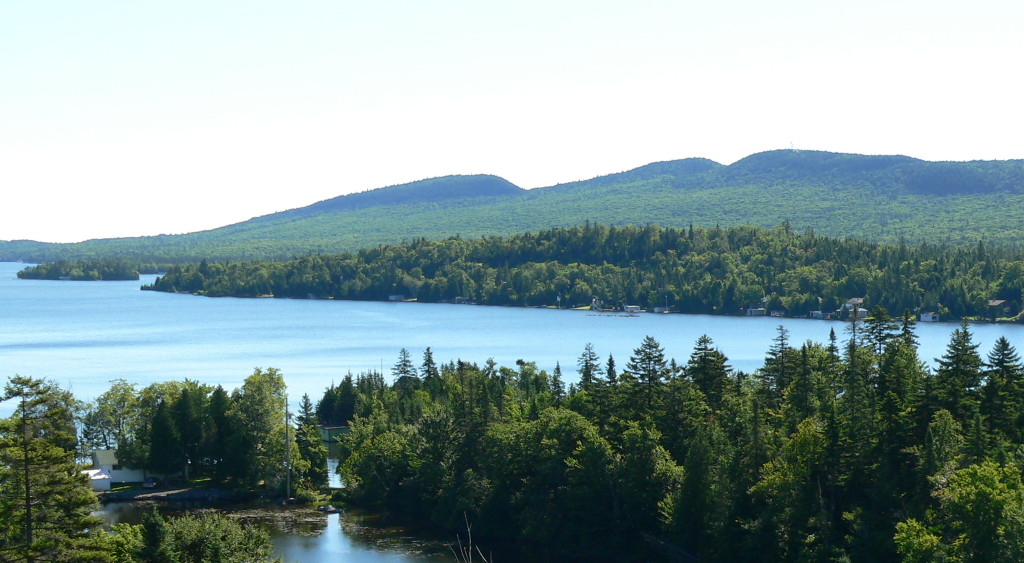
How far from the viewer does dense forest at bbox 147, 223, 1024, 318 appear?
120875 mm

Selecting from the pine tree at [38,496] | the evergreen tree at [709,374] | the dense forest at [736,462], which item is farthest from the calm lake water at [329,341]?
the pine tree at [38,496]

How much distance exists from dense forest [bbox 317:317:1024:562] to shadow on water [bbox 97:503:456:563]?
1376 millimetres

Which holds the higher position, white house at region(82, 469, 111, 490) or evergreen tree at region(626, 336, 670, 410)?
evergreen tree at region(626, 336, 670, 410)

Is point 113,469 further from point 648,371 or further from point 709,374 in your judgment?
point 709,374

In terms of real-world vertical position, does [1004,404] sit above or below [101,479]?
above

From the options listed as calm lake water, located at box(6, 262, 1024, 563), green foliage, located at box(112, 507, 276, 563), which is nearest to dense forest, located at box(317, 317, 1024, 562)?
calm lake water, located at box(6, 262, 1024, 563)

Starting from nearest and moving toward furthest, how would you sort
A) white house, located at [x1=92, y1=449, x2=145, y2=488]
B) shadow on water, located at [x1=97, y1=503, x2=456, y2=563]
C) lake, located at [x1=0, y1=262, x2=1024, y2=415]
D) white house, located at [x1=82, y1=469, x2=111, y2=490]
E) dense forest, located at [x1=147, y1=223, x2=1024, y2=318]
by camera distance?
shadow on water, located at [x1=97, y1=503, x2=456, y2=563] < white house, located at [x1=82, y1=469, x2=111, y2=490] < white house, located at [x1=92, y1=449, x2=145, y2=488] < lake, located at [x1=0, y1=262, x2=1024, y2=415] < dense forest, located at [x1=147, y1=223, x2=1024, y2=318]

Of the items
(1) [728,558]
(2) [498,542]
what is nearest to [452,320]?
(2) [498,542]

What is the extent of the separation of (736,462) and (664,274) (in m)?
114

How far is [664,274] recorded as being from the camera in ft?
477

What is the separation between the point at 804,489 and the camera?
2992 cm

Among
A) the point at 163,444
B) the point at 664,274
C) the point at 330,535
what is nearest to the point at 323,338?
the point at 664,274

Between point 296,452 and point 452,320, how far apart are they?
8425 centimetres

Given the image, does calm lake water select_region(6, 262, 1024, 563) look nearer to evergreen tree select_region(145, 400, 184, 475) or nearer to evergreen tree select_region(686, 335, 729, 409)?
evergreen tree select_region(145, 400, 184, 475)
